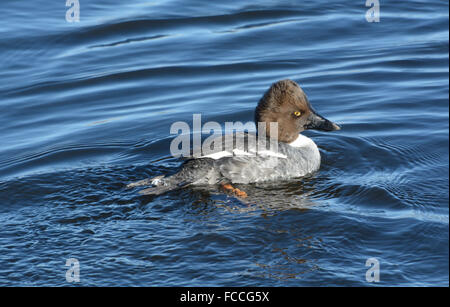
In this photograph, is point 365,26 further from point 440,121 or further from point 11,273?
point 11,273

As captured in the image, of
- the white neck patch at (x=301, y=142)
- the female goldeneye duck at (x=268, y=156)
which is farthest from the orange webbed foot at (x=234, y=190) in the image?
the white neck patch at (x=301, y=142)

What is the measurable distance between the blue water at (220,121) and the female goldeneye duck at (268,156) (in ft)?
0.55

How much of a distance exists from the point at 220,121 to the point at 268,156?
212 centimetres

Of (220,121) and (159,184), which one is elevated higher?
(220,121)

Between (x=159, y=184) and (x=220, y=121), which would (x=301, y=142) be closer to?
(x=220, y=121)

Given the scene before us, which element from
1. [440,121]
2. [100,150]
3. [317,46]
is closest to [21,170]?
[100,150]

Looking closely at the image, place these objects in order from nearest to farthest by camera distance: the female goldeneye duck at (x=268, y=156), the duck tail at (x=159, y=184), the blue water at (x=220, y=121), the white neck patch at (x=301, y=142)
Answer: the blue water at (x=220, y=121), the duck tail at (x=159, y=184), the female goldeneye duck at (x=268, y=156), the white neck patch at (x=301, y=142)

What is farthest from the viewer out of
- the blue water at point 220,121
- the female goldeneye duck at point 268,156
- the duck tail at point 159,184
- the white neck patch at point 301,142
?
the white neck patch at point 301,142

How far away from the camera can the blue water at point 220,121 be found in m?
5.68

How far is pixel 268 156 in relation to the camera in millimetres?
7520

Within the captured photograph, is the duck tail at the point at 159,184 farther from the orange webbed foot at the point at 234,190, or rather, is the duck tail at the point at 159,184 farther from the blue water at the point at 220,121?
the orange webbed foot at the point at 234,190

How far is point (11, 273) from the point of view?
5.55 m

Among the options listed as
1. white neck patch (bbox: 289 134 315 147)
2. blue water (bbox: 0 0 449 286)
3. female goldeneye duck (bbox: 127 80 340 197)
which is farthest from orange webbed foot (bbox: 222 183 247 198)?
white neck patch (bbox: 289 134 315 147)

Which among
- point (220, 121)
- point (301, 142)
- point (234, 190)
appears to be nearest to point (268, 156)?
point (234, 190)
